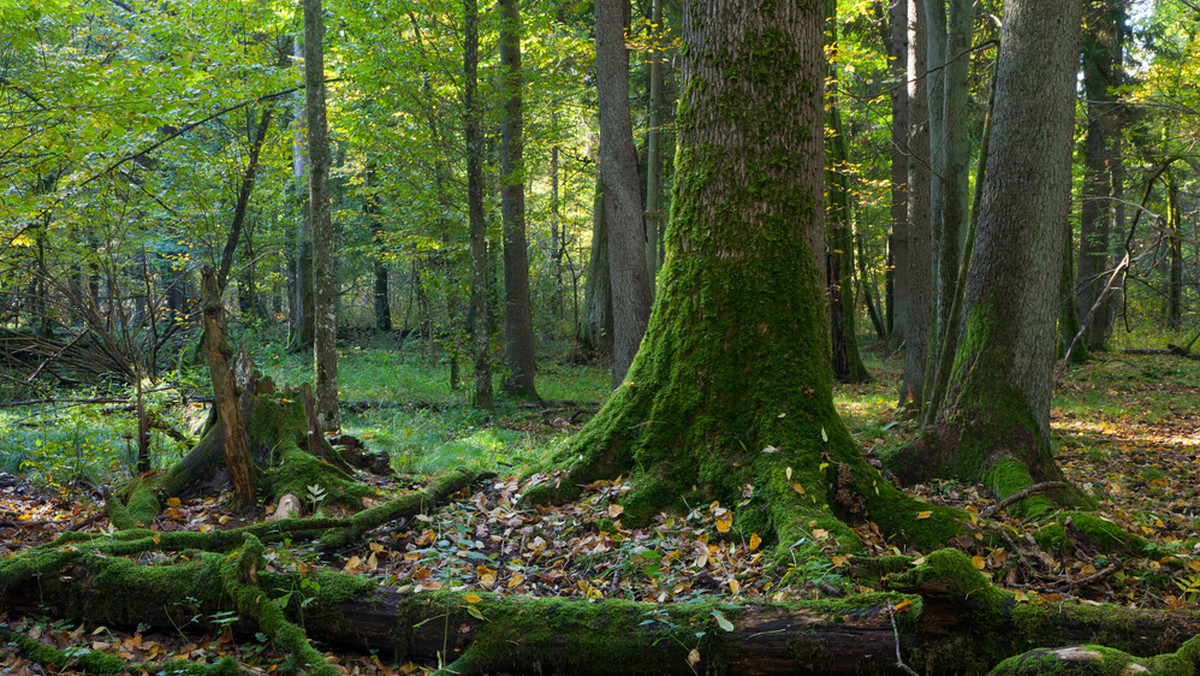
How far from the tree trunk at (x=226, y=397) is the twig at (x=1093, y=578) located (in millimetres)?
5329

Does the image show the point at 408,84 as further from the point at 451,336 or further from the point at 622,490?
the point at 622,490

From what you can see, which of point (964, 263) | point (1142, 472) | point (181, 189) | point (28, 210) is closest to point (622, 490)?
point (964, 263)

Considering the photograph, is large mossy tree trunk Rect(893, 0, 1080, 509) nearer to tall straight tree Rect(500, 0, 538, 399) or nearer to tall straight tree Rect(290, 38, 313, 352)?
tall straight tree Rect(500, 0, 538, 399)

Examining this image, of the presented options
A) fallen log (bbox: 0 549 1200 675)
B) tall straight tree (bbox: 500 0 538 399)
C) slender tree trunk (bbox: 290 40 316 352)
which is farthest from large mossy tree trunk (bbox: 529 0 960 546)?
slender tree trunk (bbox: 290 40 316 352)

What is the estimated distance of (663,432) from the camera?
4891 mm

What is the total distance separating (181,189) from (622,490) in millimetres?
12668

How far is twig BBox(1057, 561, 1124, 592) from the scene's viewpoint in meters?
3.92

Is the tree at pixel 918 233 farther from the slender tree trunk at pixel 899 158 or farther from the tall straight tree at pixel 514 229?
the tall straight tree at pixel 514 229

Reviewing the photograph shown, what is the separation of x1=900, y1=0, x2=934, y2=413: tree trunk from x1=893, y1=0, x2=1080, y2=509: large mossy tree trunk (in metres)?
5.46

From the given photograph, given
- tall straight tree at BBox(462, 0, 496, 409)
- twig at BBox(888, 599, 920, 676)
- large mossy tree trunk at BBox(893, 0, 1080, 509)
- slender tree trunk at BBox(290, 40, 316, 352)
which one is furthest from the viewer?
slender tree trunk at BBox(290, 40, 316, 352)

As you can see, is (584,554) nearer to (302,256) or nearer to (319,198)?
(319,198)

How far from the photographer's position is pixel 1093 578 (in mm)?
3910

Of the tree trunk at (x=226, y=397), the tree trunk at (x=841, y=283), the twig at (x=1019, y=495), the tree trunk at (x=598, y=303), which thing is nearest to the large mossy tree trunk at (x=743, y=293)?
the twig at (x=1019, y=495)

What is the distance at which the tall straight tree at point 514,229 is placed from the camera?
13.1m
